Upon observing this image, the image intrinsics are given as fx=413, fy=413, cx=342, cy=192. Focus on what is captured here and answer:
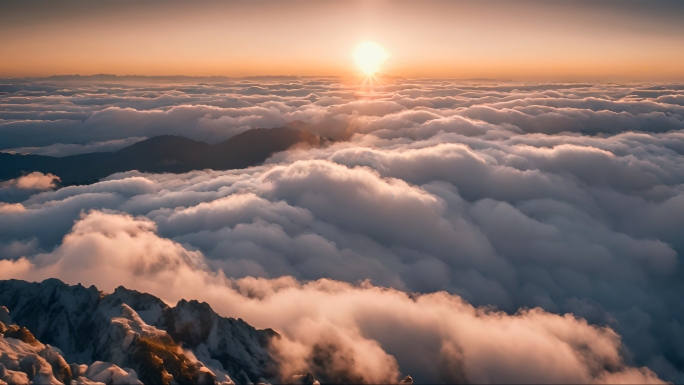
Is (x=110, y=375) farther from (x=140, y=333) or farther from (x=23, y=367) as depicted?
(x=140, y=333)

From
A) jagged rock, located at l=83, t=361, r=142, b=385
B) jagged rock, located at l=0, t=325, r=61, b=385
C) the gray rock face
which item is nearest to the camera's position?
jagged rock, located at l=0, t=325, r=61, b=385

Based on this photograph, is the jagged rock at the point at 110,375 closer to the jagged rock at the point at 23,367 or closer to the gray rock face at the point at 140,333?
the gray rock face at the point at 140,333

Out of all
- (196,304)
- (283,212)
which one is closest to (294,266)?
(283,212)

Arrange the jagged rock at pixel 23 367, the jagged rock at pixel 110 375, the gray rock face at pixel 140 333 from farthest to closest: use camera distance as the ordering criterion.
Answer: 1. the gray rock face at pixel 140 333
2. the jagged rock at pixel 110 375
3. the jagged rock at pixel 23 367

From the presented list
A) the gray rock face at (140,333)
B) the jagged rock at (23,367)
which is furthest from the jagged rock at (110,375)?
the jagged rock at (23,367)

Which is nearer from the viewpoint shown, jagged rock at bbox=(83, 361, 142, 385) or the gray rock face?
jagged rock at bbox=(83, 361, 142, 385)

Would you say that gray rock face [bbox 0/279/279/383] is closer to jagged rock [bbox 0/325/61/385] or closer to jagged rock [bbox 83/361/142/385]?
jagged rock [bbox 83/361/142/385]

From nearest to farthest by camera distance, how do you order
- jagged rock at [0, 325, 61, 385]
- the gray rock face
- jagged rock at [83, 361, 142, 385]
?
jagged rock at [0, 325, 61, 385], jagged rock at [83, 361, 142, 385], the gray rock face

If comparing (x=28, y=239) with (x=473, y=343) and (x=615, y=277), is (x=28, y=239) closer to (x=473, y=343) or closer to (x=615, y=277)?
(x=473, y=343)

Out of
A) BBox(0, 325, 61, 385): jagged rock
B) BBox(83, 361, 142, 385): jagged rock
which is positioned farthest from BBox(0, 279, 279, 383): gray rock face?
BBox(0, 325, 61, 385): jagged rock
